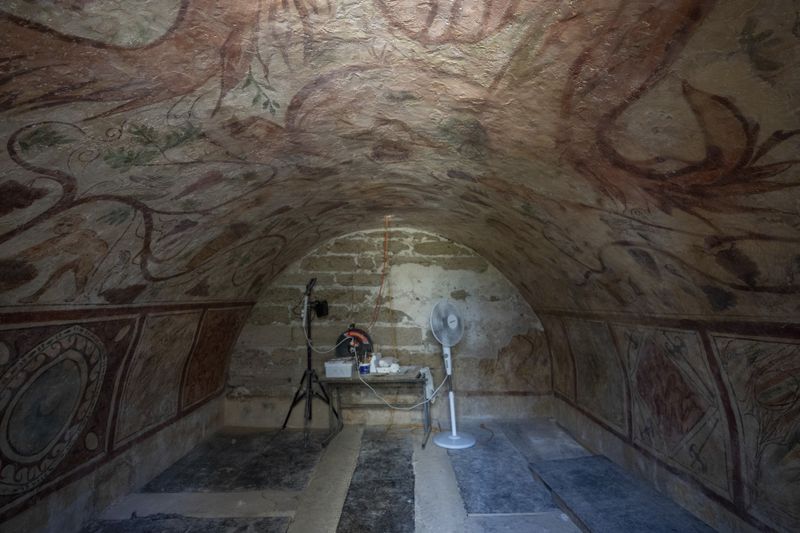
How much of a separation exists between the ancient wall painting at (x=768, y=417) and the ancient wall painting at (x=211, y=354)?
5262mm

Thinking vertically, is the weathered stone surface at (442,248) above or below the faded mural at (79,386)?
above

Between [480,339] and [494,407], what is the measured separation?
3.48 ft

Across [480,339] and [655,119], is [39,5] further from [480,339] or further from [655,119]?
[480,339]

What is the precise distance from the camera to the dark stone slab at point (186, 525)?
12.7 ft

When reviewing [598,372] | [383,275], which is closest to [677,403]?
[598,372]

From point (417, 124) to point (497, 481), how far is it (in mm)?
3847

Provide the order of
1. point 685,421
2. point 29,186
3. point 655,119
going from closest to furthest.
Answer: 1. point 655,119
2. point 29,186
3. point 685,421

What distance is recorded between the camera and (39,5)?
4.91 ft

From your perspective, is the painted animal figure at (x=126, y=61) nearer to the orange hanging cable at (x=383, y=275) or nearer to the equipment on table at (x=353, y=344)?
the orange hanging cable at (x=383, y=275)

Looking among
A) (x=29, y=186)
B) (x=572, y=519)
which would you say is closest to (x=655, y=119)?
(x=29, y=186)

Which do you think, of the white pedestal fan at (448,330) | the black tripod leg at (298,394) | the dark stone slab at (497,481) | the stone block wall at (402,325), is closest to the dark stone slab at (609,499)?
the dark stone slab at (497,481)

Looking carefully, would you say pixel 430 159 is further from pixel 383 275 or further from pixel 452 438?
pixel 452 438

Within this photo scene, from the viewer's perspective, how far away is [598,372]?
5250 millimetres

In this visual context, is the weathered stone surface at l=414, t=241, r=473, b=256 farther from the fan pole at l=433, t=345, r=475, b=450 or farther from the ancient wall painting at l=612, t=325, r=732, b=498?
the ancient wall painting at l=612, t=325, r=732, b=498
